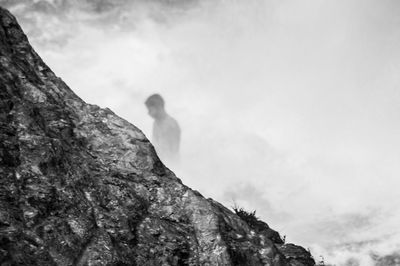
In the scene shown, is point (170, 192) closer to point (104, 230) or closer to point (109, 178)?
point (109, 178)

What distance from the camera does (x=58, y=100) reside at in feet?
66.2

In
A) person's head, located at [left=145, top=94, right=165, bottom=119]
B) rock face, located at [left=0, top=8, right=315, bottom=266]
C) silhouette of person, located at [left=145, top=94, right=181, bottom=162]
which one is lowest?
rock face, located at [left=0, top=8, right=315, bottom=266]

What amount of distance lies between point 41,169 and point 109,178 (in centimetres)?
349

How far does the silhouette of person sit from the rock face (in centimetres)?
11047

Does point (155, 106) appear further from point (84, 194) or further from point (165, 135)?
point (84, 194)

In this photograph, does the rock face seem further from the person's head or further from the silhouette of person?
the person's head

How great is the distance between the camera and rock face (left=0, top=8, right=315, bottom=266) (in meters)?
13.2

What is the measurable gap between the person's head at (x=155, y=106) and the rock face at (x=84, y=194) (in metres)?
120

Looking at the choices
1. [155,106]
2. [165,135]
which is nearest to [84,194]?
[165,135]

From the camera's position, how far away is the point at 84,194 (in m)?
15.9

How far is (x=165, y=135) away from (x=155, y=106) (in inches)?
535

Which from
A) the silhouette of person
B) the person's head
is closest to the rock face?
the silhouette of person

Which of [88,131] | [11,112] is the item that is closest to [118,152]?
[88,131]

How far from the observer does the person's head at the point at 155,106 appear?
142m
